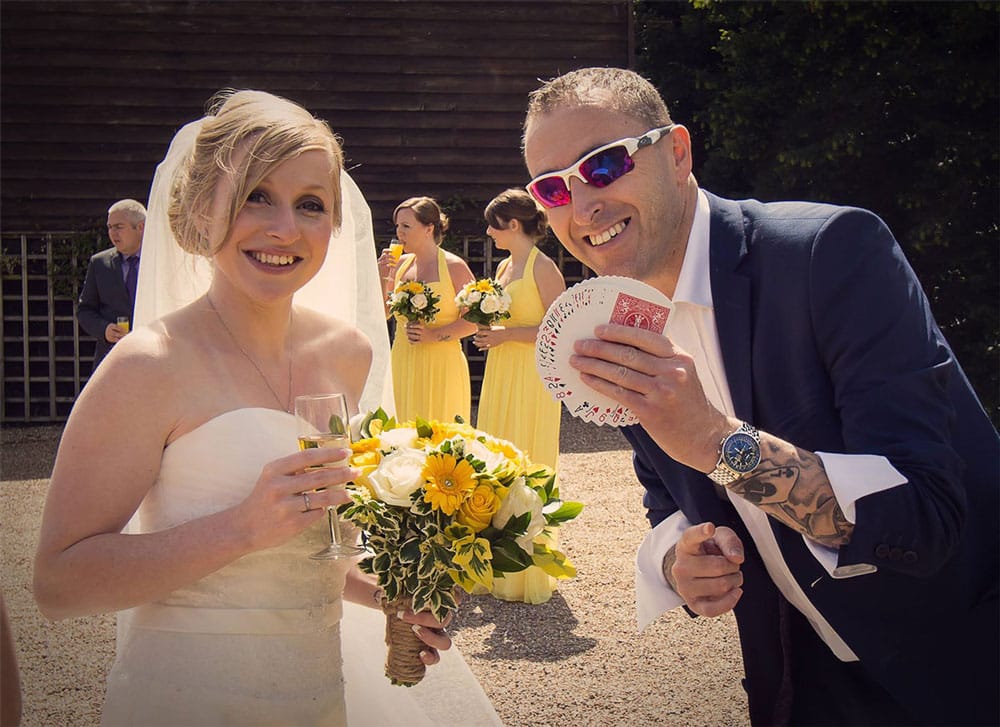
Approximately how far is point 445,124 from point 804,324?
12400 millimetres

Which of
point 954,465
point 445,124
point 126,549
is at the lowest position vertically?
point 126,549

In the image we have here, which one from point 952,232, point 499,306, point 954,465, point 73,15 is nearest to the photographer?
point 954,465

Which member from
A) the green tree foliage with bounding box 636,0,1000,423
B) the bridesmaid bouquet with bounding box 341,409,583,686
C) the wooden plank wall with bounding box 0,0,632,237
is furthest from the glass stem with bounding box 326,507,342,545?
the wooden plank wall with bounding box 0,0,632,237

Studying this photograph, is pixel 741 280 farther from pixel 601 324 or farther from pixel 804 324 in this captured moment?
pixel 601 324

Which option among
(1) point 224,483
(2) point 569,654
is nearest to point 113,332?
(2) point 569,654

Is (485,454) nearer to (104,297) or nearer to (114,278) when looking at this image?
(114,278)

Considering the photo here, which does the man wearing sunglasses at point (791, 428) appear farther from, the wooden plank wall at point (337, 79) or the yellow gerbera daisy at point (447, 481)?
the wooden plank wall at point (337, 79)

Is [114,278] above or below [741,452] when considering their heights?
below

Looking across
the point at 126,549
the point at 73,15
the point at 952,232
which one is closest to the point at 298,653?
the point at 126,549

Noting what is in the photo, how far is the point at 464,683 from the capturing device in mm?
3092

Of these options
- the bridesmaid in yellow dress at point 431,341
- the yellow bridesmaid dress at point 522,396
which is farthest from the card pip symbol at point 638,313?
the bridesmaid in yellow dress at point 431,341

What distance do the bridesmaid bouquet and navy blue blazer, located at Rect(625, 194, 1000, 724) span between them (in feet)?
1.98

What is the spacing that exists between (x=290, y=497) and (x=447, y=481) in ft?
→ 1.26

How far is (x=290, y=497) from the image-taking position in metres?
2.17
